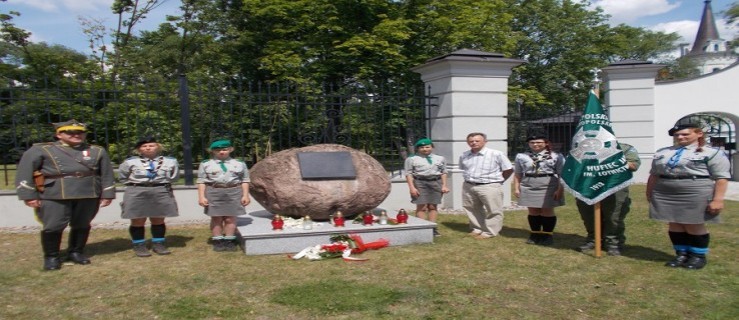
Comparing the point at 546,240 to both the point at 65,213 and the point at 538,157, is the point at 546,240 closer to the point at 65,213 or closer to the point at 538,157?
the point at 538,157

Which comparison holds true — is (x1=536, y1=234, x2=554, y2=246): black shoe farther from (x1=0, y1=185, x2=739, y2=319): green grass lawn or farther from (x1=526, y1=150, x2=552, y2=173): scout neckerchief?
(x1=526, y1=150, x2=552, y2=173): scout neckerchief

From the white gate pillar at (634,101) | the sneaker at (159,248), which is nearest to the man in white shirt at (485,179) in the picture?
the sneaker at (159,248)

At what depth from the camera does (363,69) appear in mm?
15375

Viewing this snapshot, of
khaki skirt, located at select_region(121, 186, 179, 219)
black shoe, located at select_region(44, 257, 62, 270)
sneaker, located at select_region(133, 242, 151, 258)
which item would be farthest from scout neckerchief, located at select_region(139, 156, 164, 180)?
black shoe, located at select_region(44, 257, 62, 270)

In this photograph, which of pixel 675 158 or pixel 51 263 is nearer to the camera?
pixel 675 158

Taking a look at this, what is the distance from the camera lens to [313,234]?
6.03m

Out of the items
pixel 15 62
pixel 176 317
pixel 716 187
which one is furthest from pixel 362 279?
pixel 15 62

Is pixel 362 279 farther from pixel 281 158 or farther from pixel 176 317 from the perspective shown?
pixel 281 158

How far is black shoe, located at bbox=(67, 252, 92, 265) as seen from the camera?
18.3 feet

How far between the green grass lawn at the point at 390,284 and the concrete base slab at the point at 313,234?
144 mm

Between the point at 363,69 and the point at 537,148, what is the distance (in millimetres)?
9637

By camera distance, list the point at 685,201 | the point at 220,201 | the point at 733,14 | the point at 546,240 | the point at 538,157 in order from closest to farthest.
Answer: the point at 685,201 → the point at 220,201 → the point at 538,157 → the point at 546,240 → the point at 733,14

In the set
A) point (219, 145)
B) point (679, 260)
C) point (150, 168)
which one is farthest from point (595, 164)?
point (150, 168)

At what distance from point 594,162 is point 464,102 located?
348cm
